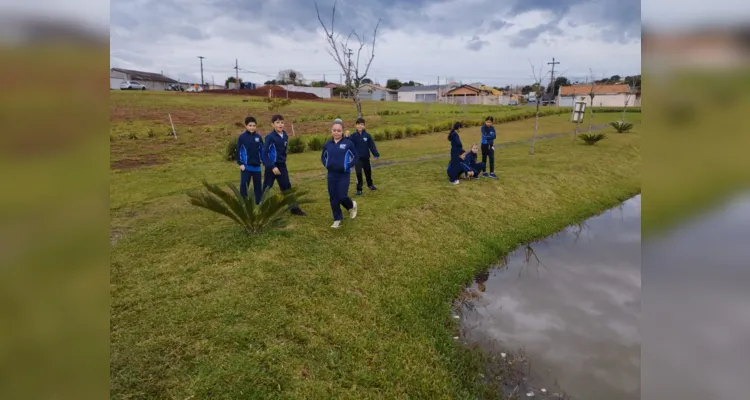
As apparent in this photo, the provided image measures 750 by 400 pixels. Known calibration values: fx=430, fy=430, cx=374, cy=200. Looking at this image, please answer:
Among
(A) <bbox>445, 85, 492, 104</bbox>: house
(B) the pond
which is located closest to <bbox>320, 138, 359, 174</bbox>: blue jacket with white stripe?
(B) the pond

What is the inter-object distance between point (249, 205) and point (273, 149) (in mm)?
1154

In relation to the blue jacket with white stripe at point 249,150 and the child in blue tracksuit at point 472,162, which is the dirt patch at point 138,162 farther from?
the child in blue tracksuit at point 472,162

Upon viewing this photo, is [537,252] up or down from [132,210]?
down

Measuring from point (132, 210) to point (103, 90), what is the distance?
902 cm

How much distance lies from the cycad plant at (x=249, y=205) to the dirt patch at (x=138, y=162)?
9.91 meters

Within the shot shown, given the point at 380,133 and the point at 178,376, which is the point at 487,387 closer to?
the point at 178,376

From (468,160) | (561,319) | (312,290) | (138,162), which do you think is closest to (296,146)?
(138,162)

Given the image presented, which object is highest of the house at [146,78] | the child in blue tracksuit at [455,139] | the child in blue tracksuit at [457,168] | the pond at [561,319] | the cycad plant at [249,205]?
the house at [146,78]

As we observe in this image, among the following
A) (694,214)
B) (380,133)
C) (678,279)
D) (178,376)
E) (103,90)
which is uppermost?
(380,133)

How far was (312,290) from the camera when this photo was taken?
5.15 meters

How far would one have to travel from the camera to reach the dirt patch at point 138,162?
47.7ft

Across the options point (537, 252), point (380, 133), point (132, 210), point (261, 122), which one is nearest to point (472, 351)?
point (537, 252)

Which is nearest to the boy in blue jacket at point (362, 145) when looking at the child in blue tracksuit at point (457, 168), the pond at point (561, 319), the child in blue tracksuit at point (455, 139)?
the child in blue tracksuit at point (455, 139)

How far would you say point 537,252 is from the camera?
8195 mm
